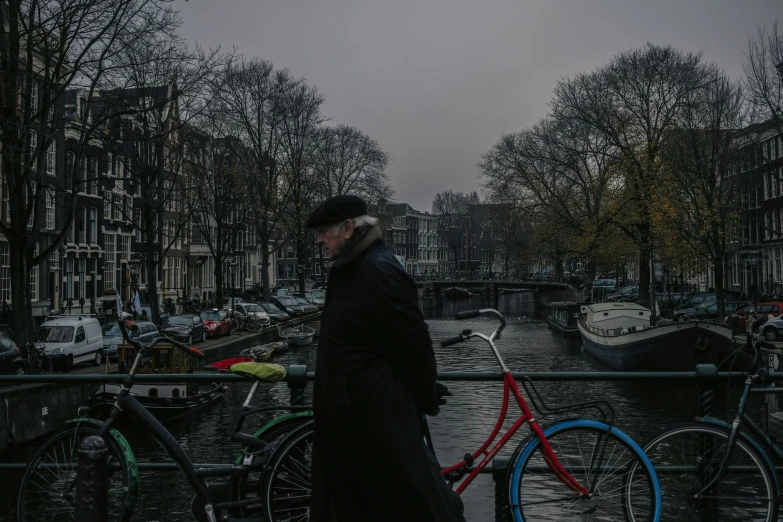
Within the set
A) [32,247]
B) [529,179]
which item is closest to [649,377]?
[32,247]

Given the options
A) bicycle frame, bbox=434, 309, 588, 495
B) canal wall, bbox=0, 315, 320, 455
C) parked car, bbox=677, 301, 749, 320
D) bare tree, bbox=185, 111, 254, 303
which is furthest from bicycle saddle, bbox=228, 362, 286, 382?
parked car, bbox=677, 301, 749, 320

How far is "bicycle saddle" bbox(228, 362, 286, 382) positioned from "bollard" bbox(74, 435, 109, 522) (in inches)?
39.3

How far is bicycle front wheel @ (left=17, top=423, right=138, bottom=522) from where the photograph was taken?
449cm

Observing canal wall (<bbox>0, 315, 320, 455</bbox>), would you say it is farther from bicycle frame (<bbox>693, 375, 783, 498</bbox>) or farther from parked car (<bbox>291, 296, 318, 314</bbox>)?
parked car (<bbox>291, 296, 318, 314</bbox>)

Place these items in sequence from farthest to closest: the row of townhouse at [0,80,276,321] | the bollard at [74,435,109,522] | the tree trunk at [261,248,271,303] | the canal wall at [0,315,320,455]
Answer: the tree trunk at [261,248,271,303] < the row of townhouse at [0,80,276,321] < the canal wall at [0,315,320,455] < the bollard at [74,435,109,522]

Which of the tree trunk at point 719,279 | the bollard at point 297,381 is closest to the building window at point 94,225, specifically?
the tree trunk at point 719,279

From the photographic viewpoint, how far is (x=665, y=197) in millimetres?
37719

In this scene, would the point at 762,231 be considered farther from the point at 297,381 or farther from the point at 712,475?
the point at 297,381

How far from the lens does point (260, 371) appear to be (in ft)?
15.0

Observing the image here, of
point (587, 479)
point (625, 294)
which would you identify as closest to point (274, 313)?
point (625, 294)

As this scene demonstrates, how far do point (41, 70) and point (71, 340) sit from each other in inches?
304

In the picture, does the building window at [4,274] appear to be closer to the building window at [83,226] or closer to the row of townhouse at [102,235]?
the row of townhouse at [102,235]

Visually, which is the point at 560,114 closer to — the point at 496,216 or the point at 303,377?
the point at 496,216

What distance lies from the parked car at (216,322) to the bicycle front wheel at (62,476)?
31755 mm
